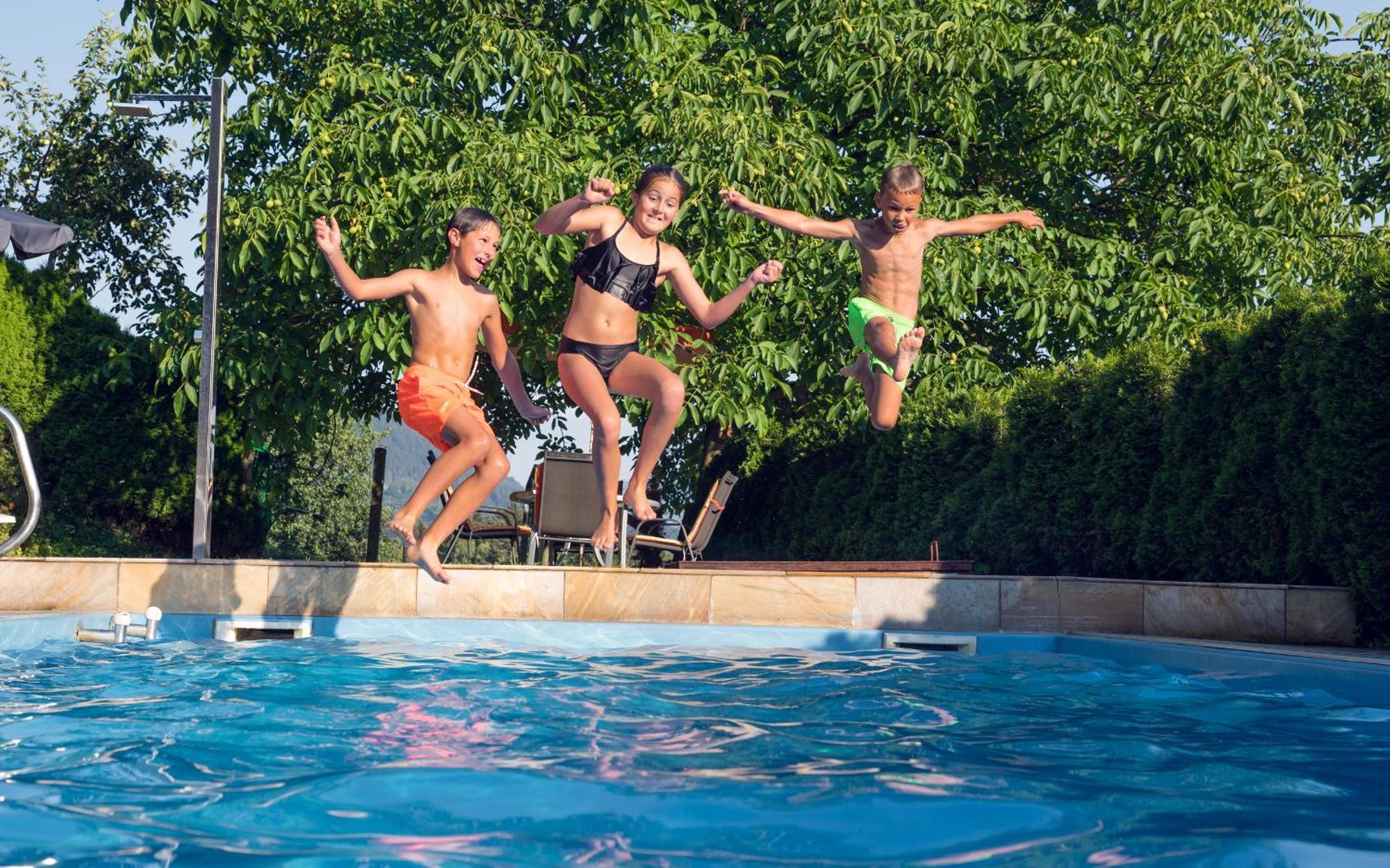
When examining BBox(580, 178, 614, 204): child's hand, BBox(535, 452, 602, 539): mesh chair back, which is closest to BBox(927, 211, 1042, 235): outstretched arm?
BBox(580, 178, 614, 204): child's hand

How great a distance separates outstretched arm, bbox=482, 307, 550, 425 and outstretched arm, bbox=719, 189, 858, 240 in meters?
1.69

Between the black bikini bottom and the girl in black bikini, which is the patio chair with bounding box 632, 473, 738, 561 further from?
the black bikini bottom

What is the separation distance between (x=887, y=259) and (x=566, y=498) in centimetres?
501

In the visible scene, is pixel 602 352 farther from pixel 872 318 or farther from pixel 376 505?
pixel 376 505

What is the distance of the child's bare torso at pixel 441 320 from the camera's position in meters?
8.59

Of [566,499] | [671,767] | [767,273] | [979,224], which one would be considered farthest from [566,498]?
[671,767]

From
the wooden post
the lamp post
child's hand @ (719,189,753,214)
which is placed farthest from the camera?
the wooden post

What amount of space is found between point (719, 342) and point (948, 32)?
402 centimetres

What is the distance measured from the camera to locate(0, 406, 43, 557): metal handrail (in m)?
5.43

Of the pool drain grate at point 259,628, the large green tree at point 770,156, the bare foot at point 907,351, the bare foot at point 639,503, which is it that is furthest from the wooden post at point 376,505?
the bare foot at point 907,351

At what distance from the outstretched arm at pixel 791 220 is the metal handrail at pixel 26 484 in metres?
4.08

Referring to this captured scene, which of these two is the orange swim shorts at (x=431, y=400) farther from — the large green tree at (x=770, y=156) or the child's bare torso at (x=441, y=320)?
the large green tree at (x=770, y=156)

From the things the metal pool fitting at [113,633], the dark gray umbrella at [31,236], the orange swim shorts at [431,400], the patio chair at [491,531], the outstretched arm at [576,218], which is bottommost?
the metal pool fitting at [113,633]

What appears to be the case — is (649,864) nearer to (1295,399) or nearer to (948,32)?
(1295,399)
